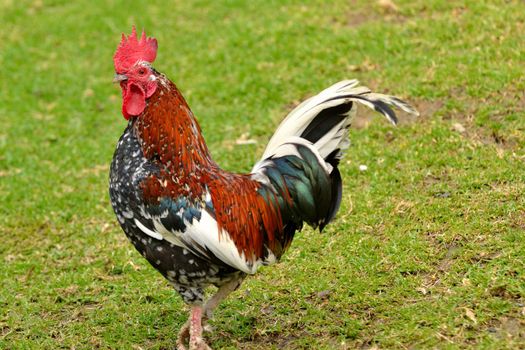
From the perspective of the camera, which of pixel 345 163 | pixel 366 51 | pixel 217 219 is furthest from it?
pixel 366 51

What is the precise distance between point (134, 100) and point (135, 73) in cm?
17

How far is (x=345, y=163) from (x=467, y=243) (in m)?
1.79

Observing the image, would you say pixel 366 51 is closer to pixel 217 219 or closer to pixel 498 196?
pixel 498 196

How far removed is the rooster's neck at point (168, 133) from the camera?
470 centimetres

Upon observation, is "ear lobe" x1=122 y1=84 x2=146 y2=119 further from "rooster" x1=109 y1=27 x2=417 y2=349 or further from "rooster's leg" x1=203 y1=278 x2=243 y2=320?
"rooster's leg" x1=203 y1=278 x2=243 y2=320

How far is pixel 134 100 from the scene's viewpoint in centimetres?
476

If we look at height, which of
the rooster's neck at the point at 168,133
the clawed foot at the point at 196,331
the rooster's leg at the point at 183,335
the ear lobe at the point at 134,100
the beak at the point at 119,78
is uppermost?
the beak at the point at 119,78

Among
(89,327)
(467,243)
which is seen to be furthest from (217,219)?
(467,243)

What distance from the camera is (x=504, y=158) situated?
6.41m

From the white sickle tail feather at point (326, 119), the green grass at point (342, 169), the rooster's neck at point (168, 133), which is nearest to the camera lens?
the white sickle tail feather at point (326, 119)

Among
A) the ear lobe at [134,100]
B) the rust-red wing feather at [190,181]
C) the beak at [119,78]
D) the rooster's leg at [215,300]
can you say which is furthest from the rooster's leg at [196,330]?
the beak at [119,78]

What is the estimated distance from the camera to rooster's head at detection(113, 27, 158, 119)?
4.71 meters

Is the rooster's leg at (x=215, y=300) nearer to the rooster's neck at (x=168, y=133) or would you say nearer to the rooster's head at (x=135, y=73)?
the rooster's neck at (x=168, y=133)

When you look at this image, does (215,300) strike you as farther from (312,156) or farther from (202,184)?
(312,156)
